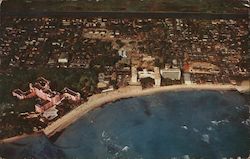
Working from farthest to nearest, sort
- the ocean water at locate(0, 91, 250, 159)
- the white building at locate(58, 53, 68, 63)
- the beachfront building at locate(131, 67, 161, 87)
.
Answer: the white building at locate(58, 53, 68, 63)
the beachfront building at locate(131, 67, 161, 87)
the ocean water at locate(0, 91, 250, 159)

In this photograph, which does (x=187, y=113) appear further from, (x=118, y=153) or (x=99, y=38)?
(x=99, y=38)

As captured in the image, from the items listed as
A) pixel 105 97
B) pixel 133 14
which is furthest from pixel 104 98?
pixel 133 14

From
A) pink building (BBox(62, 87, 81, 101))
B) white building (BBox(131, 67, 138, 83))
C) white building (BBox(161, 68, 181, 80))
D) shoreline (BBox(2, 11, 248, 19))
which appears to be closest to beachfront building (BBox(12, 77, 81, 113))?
pink building (BBox(62, 87, 81, 101))

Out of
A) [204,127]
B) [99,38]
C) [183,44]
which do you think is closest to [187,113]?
[204,127]

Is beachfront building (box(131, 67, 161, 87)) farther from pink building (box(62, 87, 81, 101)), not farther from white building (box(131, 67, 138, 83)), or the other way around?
pink building (box(62, 87, 81, 101))

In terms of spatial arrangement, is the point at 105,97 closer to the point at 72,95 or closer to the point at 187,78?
the point at 72,95

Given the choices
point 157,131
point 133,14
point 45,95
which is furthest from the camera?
point 133,14
